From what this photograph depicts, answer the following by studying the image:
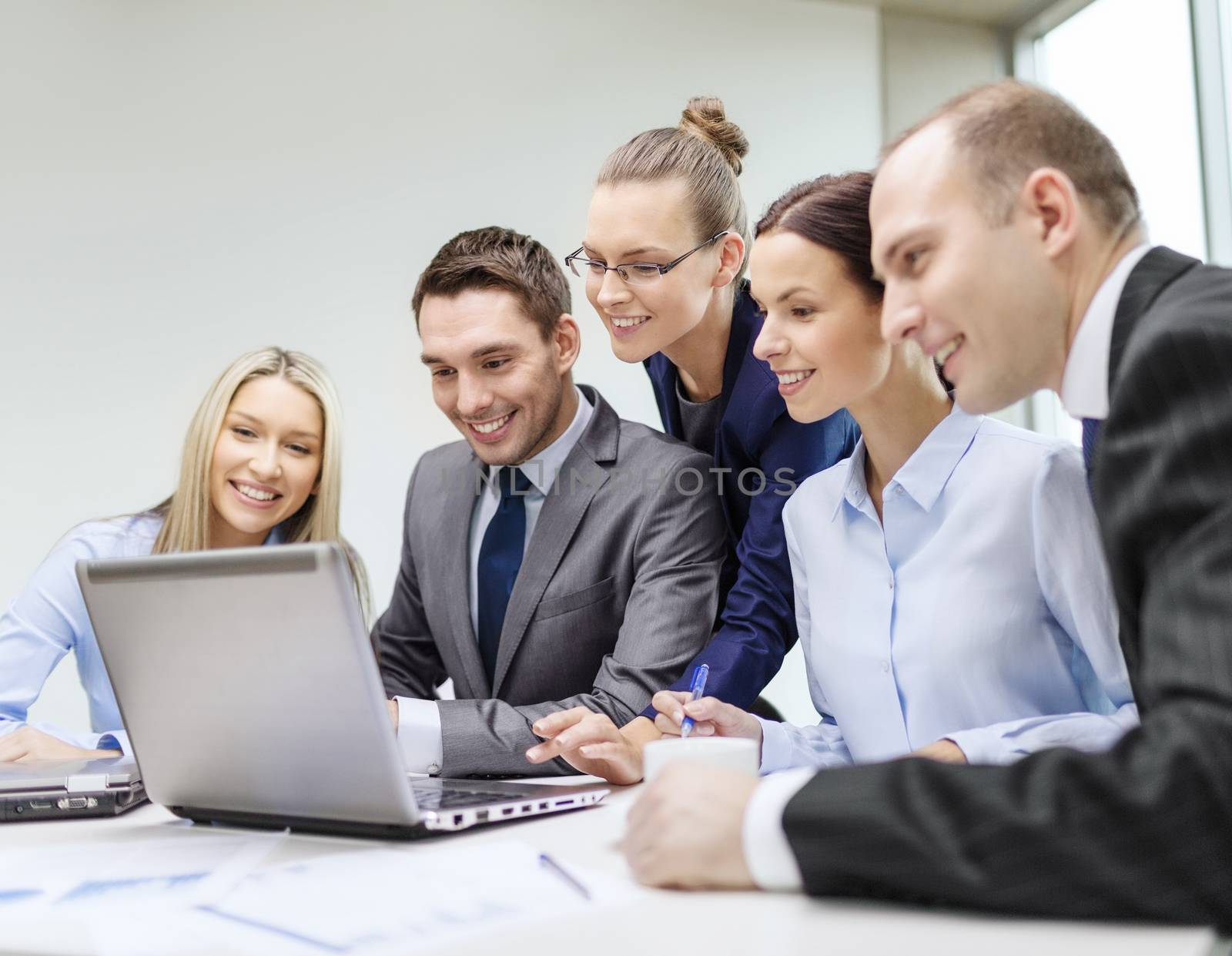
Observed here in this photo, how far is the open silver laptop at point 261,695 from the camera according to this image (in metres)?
0.96

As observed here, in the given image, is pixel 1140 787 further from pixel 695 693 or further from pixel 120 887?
pixel 120 887

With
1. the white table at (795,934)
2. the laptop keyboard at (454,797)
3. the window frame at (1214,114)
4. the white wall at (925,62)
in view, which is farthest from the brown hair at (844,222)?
the white wall at (925,62)

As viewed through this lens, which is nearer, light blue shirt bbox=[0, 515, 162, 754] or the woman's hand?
the woman's hand

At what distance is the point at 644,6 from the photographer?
413cm

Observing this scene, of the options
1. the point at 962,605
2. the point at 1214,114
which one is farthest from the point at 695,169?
the point at 1214,114

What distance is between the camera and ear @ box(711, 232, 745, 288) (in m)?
2.08

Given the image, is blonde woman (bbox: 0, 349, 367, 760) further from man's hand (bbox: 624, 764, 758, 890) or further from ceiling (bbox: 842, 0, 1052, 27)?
ceiling (bbox: 842, 0, 1052, 27)

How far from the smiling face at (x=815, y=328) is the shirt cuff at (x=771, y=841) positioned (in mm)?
799

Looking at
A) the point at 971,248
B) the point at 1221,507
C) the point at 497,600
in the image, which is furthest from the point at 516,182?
the point at 1221,507

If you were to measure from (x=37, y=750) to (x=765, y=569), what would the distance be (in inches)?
47.4

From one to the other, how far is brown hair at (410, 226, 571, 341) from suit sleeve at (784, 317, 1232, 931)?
1.47 metres

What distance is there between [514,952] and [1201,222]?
144 inches

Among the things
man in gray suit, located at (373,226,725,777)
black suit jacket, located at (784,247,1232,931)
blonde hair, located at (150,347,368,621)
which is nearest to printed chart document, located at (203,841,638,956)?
black suit jacket, located at (784,247,1232,931)

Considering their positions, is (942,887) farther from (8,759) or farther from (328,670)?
(8,759)
